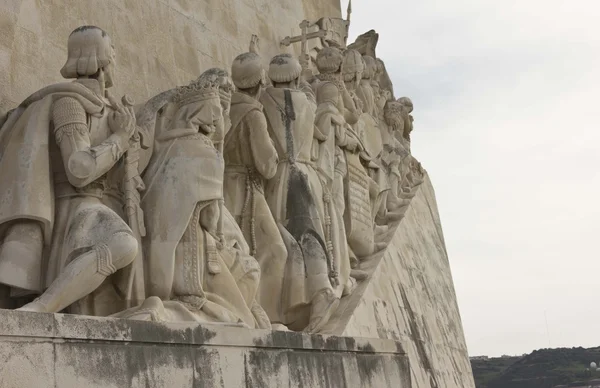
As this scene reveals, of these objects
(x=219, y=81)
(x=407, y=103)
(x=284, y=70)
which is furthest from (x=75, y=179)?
(x=407, y=103)

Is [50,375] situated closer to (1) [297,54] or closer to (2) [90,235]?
(2) [90,235]

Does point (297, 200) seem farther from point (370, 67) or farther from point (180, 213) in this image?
point (370, 67)

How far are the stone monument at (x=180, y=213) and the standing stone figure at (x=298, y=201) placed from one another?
0.02 m

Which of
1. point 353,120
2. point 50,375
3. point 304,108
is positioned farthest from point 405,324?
point 50,375

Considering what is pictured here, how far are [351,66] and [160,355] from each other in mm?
5072

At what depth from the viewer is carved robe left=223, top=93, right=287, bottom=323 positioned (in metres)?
6.11

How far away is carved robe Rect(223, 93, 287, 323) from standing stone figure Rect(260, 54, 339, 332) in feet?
0.43

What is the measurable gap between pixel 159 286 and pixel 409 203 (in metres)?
5.86

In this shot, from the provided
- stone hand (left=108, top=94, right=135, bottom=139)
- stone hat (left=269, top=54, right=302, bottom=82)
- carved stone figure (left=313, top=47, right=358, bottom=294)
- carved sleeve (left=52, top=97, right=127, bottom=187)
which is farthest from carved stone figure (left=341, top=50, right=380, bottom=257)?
carved sleeve (left=52, top=97, right=127, bottom=187)

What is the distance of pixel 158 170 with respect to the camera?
506cm

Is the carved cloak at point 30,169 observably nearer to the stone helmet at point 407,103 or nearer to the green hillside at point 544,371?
the stone helmet at point 407,103

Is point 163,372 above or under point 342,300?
under

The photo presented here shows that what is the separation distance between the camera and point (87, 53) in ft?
15.8

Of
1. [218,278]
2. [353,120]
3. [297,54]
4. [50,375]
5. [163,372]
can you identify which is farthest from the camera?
[297,54]
